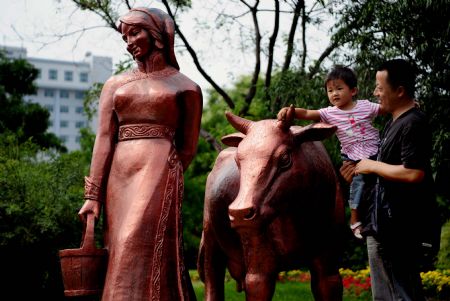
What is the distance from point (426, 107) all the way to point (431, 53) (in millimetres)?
754

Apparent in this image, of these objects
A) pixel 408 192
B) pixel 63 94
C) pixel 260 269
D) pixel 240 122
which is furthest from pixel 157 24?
pixel 63 94

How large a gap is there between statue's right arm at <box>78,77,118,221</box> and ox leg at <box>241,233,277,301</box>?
1296 millimetres

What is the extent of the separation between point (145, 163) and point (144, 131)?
0.91 feet

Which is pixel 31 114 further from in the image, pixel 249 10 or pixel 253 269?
pixel 253 269

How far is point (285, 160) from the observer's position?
445 cm

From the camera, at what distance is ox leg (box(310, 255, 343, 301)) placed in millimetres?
4848

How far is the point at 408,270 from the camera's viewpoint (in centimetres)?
414

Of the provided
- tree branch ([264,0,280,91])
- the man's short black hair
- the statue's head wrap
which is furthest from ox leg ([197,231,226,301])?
tree branch ([264,0,280,91])

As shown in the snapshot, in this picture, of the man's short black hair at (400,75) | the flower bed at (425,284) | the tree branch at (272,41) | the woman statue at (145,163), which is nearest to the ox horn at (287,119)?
the man's short black hair at (400,75)

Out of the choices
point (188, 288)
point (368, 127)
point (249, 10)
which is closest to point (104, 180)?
point (188, 288)

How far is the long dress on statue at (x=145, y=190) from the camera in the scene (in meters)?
4.70

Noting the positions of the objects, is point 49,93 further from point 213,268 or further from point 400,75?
point 400,75

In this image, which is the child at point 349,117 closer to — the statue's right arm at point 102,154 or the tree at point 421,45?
the statue's right arm at point 102,154

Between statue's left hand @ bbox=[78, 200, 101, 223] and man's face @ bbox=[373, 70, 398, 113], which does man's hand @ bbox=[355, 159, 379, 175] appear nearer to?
man's face @ bbox=[373, 70, 398, 113]
